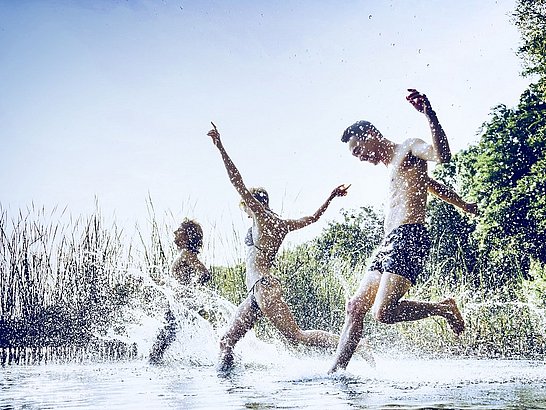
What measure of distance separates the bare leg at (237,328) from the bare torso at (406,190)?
814 mm

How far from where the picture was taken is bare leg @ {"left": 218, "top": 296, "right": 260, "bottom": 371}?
305 centimetres

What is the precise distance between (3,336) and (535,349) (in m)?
3.63

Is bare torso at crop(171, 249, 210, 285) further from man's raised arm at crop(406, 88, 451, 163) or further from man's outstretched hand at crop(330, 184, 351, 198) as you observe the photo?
man's raised arm at crop(406, 88, 451, 163)

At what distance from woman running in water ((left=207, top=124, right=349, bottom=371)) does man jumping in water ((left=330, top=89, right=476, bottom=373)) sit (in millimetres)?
418

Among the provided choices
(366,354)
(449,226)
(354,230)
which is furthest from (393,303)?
(354,230)

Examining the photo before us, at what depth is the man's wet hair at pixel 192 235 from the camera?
3.75 m

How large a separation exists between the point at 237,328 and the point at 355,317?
700mm

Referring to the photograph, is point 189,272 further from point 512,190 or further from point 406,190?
point 512,190

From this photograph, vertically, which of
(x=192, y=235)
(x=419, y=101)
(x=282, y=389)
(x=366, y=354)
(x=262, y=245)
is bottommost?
(x=282, y=389)

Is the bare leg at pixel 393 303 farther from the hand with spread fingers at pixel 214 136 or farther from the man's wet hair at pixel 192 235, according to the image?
the man's wet hair at pixel 192 235

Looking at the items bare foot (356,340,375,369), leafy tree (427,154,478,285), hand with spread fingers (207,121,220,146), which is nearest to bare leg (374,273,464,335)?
bare foot (356,340,375,369)

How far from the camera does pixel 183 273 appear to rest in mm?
3674

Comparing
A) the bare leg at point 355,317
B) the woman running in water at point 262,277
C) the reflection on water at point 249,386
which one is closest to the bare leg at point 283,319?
the woman running in water at point 262,277

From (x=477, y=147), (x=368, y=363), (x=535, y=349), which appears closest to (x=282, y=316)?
(x=368, y=363)
